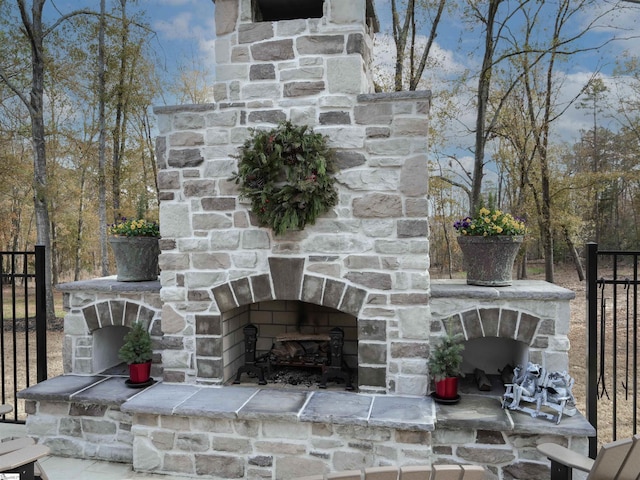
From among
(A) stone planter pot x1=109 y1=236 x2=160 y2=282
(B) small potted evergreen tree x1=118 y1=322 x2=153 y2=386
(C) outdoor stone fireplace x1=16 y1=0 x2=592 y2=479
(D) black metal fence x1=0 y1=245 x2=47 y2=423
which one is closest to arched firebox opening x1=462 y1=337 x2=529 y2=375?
(C) outdoor stone fireplace x1=16 y1=0 x2=592 y2=479

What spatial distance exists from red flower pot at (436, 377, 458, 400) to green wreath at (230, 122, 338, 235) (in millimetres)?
1651

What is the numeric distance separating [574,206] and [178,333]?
9.83m

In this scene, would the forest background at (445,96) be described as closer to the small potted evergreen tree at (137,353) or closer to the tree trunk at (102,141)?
the tree trunk at (102,141)

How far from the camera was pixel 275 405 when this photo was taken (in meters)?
3.63

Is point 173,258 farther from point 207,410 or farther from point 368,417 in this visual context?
point 368,417

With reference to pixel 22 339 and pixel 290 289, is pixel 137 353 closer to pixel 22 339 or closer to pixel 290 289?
pixel 290 289

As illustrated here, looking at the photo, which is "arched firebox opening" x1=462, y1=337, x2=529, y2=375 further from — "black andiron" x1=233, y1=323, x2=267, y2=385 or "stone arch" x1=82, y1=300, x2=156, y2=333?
"stone arch" x1=82, y1=300, x2=156, y2=333

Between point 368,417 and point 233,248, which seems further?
point 233,248

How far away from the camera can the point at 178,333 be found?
163 inches

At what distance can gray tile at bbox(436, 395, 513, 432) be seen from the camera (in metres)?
3.33

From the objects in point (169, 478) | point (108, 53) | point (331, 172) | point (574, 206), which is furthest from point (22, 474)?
point (574, 206)

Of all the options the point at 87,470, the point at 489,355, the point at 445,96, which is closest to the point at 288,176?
the point at 489,355

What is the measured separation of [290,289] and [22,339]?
26.2 ft

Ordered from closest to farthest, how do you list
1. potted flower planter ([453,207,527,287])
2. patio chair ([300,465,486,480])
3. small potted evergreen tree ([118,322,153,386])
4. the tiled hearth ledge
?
patio chair ([300,465,486,480])
the tiled hearth ledge
potted flower planter ([453,207,527,287])
small potted evergreen tree ([118,322,153,386])
